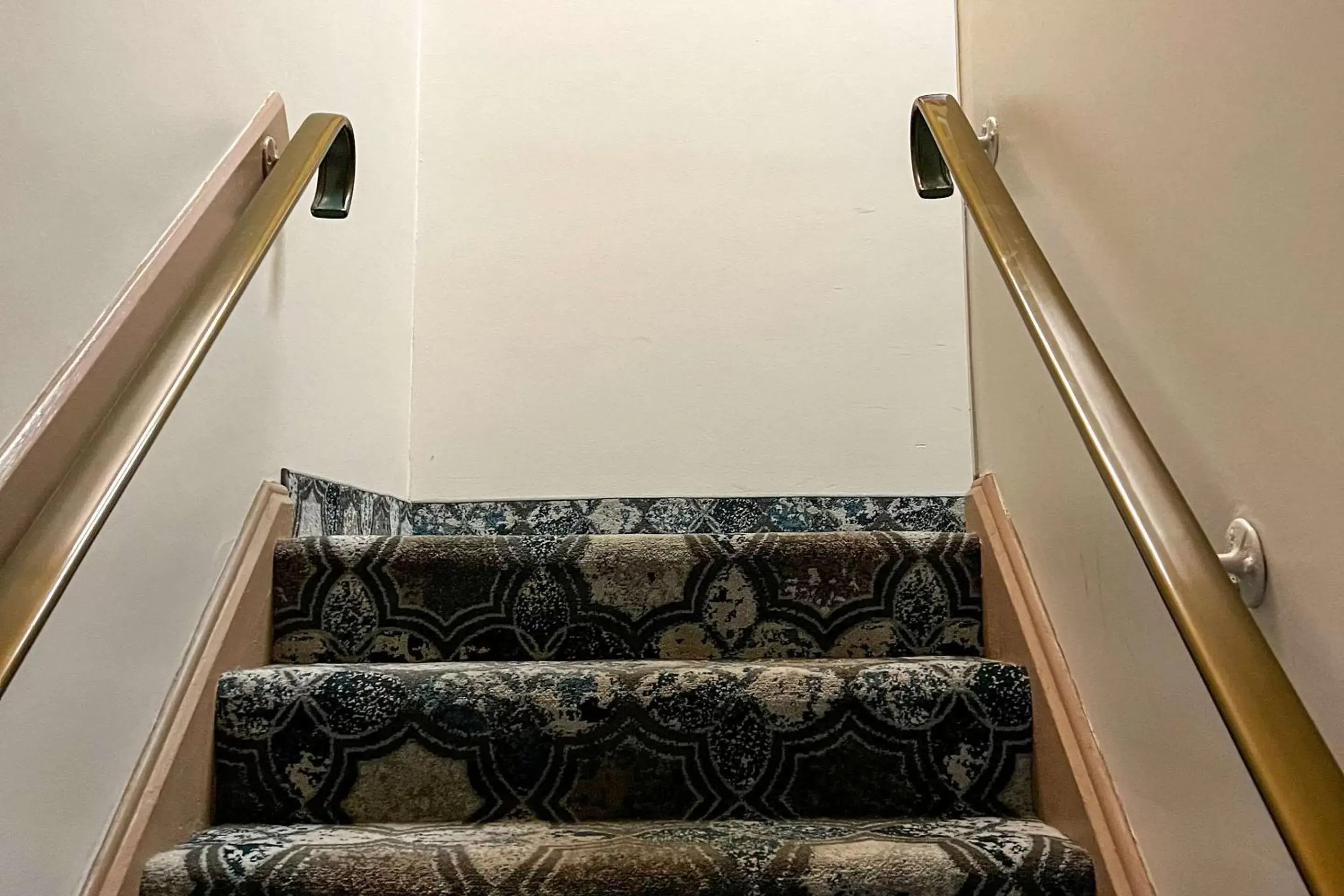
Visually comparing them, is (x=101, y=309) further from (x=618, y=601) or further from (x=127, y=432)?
(x=618, y=601)

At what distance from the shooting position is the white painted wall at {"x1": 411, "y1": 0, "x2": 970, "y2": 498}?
8.51 feet

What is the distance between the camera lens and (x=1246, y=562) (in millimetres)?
878

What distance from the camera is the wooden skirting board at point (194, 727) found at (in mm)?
1151

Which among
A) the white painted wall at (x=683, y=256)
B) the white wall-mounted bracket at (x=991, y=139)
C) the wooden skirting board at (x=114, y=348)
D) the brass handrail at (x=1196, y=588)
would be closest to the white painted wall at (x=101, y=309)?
the wooden skirting board at (x=114, y=348)

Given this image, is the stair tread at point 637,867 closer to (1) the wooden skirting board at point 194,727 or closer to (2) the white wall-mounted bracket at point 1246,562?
(1) the wooden skirting board at point 194,727

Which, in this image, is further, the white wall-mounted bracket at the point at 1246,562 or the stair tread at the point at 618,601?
the stair tread at the point at 618,601

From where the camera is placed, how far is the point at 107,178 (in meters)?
1.23

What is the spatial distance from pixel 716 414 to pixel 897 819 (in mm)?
1438

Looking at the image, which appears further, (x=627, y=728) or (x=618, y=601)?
(x=618, y=601)

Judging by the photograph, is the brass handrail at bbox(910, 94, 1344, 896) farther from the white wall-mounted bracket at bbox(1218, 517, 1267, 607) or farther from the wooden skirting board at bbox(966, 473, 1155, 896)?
the wooden skirting board at bbox(966, 473, 1155, 896)

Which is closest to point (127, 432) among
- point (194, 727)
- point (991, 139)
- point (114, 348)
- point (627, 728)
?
point (114, 348)

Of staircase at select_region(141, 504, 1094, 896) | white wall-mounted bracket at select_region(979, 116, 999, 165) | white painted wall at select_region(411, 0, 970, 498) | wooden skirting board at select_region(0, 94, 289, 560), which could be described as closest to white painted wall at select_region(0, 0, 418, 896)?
wooden skirting board at select_region(0, 94, 289, 560)

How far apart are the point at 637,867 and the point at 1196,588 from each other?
2.17 ft

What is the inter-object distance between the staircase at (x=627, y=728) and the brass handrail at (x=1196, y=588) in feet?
1.61
